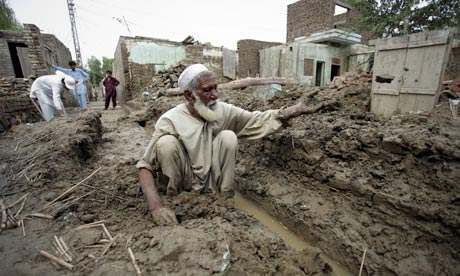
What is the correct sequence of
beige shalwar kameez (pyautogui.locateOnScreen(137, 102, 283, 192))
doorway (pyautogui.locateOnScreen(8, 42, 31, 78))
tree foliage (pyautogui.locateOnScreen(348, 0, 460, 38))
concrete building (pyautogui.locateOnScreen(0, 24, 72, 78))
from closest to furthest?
beige shalwar kameez (pyautogui.locateOnScreen(137, 102, 283, 192))
tree foliage (pyautogui.locateOnScreen(348, 0, 460, 38))
concrete building (pyautogui.locateOnScreen(0, 24, 72, 78))
doorway (pyautogui.locateOnScreen(8, 42, 31, 78))

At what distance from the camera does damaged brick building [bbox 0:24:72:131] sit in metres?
5.79

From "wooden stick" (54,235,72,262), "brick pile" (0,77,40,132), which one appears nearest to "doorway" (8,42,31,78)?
"brick pile" (0,77,40,132)

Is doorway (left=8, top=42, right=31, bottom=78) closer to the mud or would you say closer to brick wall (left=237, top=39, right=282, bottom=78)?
Answer: brick wall (left=237, top=39, right=282, bottom=78)

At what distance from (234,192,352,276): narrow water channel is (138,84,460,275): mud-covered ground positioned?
7 cm

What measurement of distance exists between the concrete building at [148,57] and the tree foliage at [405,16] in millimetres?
7636

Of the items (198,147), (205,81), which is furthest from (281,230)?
(205,81)

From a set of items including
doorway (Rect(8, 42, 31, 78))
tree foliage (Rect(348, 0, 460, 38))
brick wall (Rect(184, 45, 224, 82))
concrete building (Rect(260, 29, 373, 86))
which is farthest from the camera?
concrete building (Rect(260, 29, 373, 86))

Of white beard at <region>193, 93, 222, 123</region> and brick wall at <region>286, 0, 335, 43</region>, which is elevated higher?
brick wall at <region>286, 0, 335, 43</region>

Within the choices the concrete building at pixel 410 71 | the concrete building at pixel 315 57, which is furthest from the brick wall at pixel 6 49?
the concrete building at pixel 410 71

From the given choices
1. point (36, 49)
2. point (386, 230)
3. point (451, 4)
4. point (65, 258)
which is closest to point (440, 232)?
point (386, 230)

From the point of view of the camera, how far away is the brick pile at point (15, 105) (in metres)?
5.32

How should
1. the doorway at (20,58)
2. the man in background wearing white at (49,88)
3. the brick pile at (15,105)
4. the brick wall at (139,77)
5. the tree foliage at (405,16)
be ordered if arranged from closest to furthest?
the brick pile at (15,105) → the man in background wearing white at (49,88) → the tree foliage at (405,16) → the brick wall at (139,77) → the doorway at (20,58)

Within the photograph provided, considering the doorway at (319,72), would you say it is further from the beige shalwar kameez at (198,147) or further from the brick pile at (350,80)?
the beige shalwar kameez at (198,147)

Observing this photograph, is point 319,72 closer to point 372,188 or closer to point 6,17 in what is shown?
point 372,188
